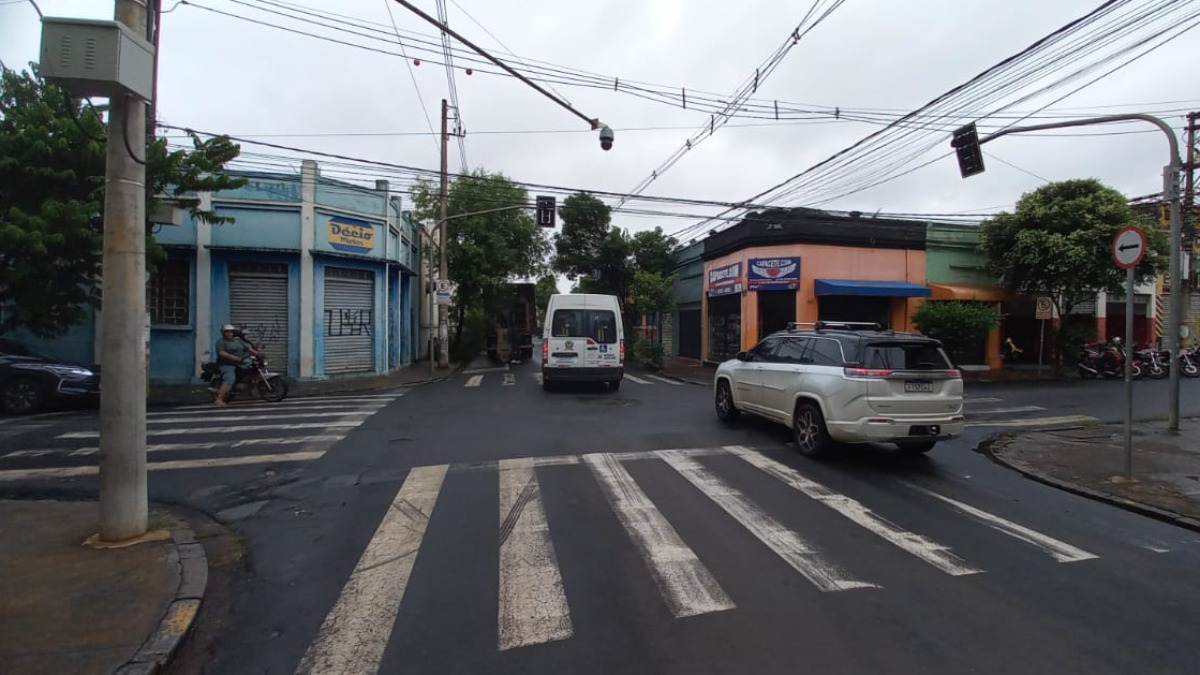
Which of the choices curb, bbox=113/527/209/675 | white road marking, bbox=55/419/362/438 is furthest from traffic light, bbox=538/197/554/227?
curb, bbox=113/527/209/675

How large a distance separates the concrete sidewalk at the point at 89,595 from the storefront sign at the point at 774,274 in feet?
62.0

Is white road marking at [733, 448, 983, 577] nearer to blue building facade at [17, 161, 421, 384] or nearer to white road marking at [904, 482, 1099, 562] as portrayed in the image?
white road marking at [904, 482, 1099, 562]

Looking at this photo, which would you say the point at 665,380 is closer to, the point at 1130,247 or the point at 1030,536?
the point at 1130,247

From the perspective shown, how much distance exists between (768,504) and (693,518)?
2.97 ft

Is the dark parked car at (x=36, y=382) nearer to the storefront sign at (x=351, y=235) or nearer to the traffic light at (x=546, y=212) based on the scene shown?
the storefront sign at (x=351, y=235)

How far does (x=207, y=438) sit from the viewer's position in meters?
9.10

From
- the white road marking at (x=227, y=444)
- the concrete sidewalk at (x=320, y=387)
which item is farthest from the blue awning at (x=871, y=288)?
the white road marking at (x=227, y=444)

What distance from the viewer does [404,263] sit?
23.7 metres

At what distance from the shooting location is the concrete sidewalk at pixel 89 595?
315 cm

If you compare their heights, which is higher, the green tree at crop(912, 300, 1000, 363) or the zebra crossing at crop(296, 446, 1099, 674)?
the green tree at crop(912, 300, 1000, 363)

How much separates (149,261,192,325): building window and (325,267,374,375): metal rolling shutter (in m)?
3.57

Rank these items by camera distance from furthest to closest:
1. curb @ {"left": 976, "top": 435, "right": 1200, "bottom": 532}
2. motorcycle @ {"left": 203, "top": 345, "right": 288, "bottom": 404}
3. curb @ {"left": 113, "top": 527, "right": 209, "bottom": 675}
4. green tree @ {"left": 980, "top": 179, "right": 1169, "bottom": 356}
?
green tree @ {"left": 980, "top": 179, "right": 1169, "bottom": 356} < motorcycle @ {"left": 203, "top": 345, "right": 288, "bottom": 404} < curb @ {"left": 976, "top": 435, "right": 1200, "bottom": 532} < curb @ {"left": 113, "top": 527, "right": 209, "bottom": 675}

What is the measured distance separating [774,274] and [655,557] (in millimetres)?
17956

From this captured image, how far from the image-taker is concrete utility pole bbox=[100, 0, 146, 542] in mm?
4680
